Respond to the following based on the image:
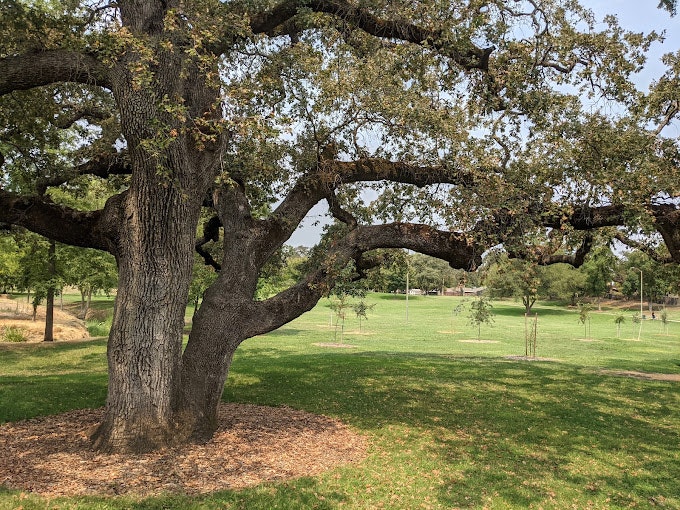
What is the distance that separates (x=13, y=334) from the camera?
966 inches

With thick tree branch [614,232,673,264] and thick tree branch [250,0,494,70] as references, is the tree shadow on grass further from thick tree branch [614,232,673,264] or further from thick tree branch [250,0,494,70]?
thick tree branch [250,0,494,70]

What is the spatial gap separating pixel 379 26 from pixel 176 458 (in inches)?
299

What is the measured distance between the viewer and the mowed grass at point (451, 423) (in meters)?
6.24

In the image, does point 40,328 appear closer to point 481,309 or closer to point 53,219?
point 53,219

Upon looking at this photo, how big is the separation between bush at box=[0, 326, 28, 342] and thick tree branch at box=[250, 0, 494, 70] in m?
22.3

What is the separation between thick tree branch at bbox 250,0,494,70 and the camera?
27.7 feet

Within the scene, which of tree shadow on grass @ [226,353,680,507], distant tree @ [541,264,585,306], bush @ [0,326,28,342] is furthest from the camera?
distant tree @ [541,264,585,306]

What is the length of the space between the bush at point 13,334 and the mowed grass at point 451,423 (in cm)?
352

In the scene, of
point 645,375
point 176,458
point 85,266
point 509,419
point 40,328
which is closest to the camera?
point 176,458

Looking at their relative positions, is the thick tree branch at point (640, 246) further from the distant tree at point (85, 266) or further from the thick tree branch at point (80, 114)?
the distant tree at point (85, 266)

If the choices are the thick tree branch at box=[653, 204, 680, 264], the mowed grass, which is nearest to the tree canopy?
the thick tree branch at box=[653, 204, 680, 264]

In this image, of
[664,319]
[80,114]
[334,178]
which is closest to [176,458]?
[334,178]

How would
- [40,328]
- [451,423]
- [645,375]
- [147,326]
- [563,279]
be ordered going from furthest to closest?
[563,279] < [40,328] < [645,375] < [451,423] < [147,326]

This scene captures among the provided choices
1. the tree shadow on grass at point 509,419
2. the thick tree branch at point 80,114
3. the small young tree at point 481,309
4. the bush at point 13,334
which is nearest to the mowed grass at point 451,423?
the tree shadow on grass at point 509,419
